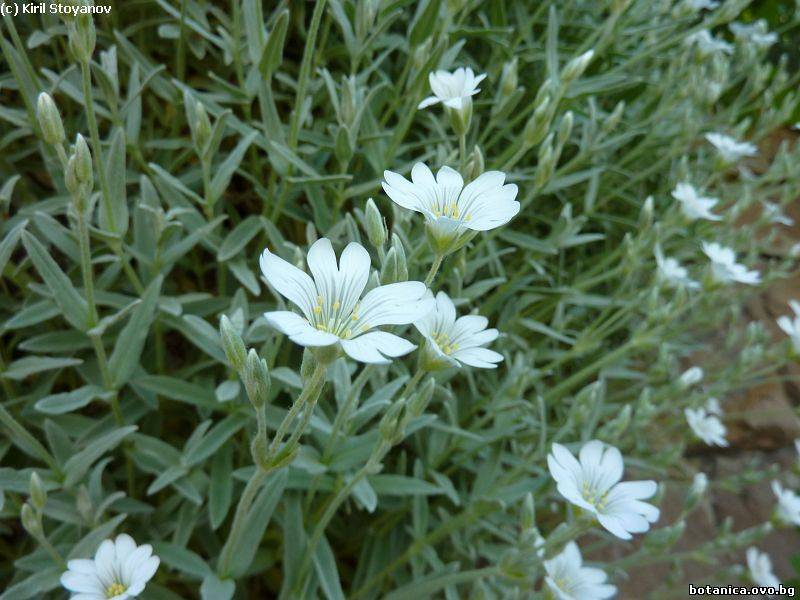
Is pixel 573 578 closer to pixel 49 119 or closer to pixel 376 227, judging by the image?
pixel 376 227

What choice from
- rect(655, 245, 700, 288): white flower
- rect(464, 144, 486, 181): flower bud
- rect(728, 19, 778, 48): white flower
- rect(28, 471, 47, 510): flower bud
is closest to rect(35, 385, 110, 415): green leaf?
rect(28, 471, 47, 510): flower bud

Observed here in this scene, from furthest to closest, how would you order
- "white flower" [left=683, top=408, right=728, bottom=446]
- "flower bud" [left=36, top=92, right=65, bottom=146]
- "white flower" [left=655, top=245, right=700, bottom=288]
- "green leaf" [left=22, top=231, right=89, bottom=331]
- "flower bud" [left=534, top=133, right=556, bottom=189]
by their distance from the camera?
"white flower" [left=683, top=408, right=728, bottom=446] < "white flower" [left=655, top=245, right=700, bottom=288] < "flower bud" [left=534, top=133, right=556, bottom=189] < "green leaf" [left=22, top=231, right=89, bottom=331] < "flower bud" [left=36, top=92, right=65, bottom=146]

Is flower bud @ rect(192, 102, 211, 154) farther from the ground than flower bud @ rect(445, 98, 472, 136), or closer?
closer

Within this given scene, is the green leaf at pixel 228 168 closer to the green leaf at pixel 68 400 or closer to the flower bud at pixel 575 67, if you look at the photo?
the green leaf at pixel 68 400

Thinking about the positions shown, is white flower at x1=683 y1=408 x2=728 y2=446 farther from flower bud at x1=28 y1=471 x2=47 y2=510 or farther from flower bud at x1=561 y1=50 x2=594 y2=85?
flower bud at x1=28 y1=471 x2=47 y2=510

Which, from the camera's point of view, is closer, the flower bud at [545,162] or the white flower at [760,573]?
the flower bud at [545,162]

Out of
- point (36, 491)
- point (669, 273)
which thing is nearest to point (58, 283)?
point (36, 491)

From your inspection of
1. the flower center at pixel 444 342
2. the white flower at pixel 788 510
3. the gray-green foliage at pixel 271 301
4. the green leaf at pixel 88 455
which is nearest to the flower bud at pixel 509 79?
the gray-green foliage at pixel 271 301
